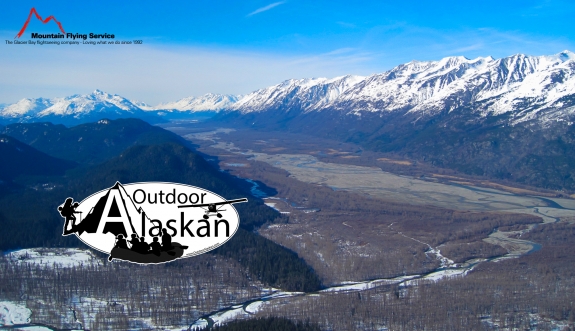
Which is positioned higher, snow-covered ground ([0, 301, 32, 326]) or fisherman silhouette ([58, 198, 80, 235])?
fisherman silhouette ([58, 198, 80, 235])

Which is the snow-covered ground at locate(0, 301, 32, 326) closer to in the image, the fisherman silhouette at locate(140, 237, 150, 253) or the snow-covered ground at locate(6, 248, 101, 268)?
the snow-covered ground at locate(6, 248, 101, 268)

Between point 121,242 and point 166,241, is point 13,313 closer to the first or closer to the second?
point 121,242

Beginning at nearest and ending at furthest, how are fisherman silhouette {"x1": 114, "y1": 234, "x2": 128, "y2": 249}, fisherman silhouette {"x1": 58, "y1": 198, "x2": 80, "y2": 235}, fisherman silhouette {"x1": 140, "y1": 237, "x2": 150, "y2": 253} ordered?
1. fisherman silhouette {"x1": 140, "y1": 237, "x2": 150, "y2": 253}
2. fisherman silhouette {"x1": 114, "y1": 234, "x2": 128, "y2": 249}
3. fisherman silhouette {"x1": 58, "y1": 198, "x2": 80, "y2": 235}

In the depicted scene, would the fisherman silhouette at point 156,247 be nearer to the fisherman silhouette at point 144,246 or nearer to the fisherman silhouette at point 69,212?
the fisherman silhouette at point 144,246

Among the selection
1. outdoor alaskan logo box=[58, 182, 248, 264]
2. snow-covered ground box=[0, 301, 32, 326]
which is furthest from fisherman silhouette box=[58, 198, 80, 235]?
snow-covered ground box=[0, 301, 32, 326]

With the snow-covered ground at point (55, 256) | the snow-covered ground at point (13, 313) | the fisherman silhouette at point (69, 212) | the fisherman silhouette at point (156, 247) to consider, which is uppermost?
the fisherman silhouette at point (69, 212)

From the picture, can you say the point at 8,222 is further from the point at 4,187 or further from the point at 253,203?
the point at 253,203

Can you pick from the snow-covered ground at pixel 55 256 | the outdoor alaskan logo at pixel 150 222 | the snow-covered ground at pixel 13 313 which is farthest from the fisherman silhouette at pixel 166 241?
the snow-covered ground at pixel 55 256

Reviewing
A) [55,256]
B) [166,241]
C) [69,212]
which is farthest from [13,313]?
[166,241]
